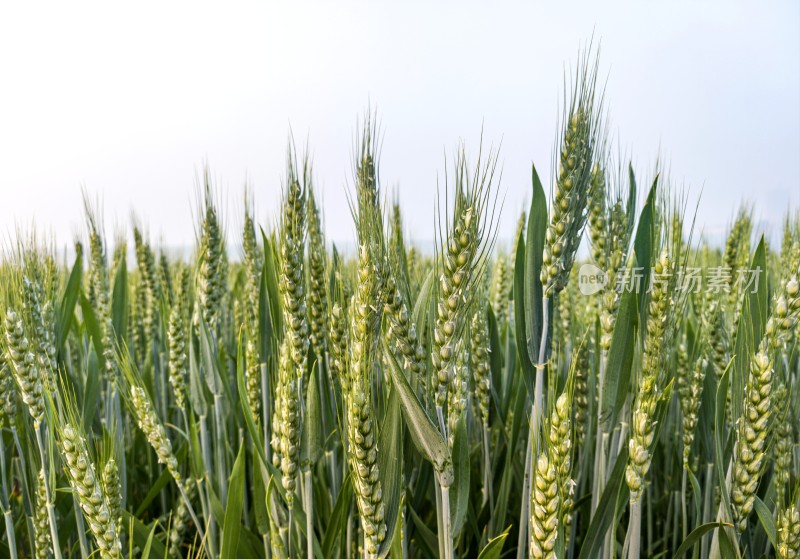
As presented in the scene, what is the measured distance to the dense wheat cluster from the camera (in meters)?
0.91

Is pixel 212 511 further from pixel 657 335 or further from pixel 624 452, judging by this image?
pixel 657 335

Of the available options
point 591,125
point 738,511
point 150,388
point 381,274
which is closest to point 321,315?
point 381,274

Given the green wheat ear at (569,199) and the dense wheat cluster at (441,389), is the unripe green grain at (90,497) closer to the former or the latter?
the dense wheat cluster at (441,389)

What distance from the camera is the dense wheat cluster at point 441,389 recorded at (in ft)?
2.97

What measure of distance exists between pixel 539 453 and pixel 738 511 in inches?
16.9

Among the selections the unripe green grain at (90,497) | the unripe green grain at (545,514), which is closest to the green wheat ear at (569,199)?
the unripe green grain at (545,514)

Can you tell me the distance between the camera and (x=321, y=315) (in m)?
1.29

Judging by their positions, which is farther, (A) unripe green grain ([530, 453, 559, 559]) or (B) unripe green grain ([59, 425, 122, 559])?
(B) unripe green grain ([59, 425, 122, 559])

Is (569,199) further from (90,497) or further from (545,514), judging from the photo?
(90,497)

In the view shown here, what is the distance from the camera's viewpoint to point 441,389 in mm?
898

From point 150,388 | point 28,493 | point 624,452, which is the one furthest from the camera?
point 150,388

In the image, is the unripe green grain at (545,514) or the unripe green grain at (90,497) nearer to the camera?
the unripe green grain at (545,514)

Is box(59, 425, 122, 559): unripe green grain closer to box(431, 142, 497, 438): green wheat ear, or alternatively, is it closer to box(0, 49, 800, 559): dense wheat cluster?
box(0, 49, 800, 559): dense wheat cluster

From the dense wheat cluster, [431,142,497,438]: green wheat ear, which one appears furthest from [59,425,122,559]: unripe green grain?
[431,142,497,438]: green wheat ear
